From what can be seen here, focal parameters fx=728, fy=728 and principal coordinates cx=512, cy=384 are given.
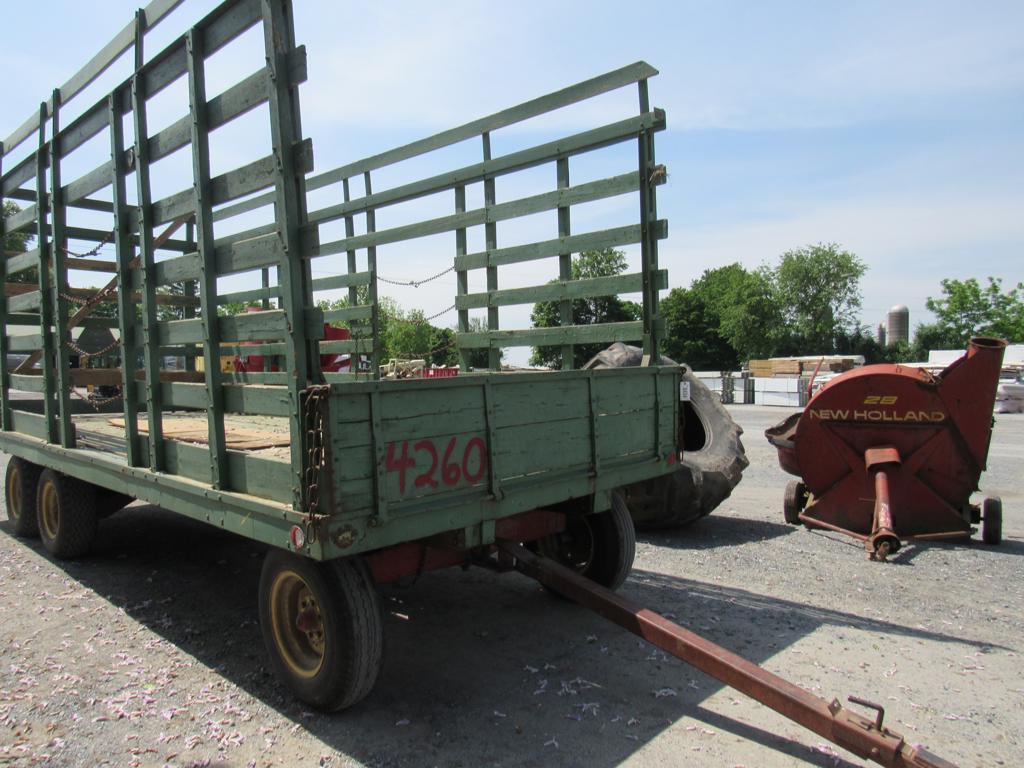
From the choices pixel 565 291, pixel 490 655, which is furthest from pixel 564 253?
pixel 490 655

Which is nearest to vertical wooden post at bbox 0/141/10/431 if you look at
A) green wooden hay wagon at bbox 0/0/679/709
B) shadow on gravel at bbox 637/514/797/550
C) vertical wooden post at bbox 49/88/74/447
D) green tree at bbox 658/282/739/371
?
green wooden hay wagon at bbox 0/0/679/709

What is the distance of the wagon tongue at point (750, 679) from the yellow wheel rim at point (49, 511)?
4554mm

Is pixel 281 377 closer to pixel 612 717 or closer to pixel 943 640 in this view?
pixel 612 717

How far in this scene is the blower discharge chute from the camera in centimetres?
658

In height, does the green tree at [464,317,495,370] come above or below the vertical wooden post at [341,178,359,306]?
below

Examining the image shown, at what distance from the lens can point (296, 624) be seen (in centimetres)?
369

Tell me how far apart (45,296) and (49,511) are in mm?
2112

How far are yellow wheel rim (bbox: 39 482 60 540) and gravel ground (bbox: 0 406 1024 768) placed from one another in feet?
1.14

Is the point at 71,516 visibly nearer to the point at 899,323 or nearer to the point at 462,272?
the point at 462,272

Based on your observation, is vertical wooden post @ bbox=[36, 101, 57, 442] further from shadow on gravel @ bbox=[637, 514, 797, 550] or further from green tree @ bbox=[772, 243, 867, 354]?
green tree @ bbox=[772, 243, 867, 354]

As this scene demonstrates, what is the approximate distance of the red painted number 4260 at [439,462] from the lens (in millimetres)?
3297

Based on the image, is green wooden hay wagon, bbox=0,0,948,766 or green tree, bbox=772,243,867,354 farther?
green tree, bbox=772,243,867,354

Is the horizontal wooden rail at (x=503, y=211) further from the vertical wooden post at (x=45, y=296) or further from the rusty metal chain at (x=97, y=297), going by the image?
the vertical wooden post at (x=45, y=296)

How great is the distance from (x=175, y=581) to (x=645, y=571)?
382 centimetres
